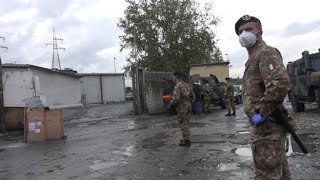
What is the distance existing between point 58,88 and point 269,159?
27.7m

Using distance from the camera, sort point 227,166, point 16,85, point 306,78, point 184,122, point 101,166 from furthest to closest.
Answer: point 16,85 → point 306,78 → point 184,122 → point 101,166 → point 227,166

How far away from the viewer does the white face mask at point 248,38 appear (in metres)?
4.55

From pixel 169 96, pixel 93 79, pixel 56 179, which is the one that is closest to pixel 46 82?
pixel 169 96

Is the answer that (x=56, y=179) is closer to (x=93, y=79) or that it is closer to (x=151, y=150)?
(x=151, y=150)

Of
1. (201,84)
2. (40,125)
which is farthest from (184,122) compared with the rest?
(201,84)

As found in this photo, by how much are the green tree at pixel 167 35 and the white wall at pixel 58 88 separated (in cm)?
1037

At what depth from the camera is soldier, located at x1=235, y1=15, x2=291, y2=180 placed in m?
4.23

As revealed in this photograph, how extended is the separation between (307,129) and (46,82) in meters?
20.1

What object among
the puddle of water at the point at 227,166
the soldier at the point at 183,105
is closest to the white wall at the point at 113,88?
the soldier at the point at 183,105

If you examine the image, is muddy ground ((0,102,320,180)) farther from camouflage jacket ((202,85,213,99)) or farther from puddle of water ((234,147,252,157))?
camouflage jacket ((202,85,213,99))

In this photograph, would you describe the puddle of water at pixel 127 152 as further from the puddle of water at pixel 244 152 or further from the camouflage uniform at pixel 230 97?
the camouflage uniform at pixel 230 97

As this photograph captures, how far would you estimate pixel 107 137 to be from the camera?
13.8m

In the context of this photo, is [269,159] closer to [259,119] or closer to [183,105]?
[259,119]

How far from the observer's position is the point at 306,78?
1698cm
